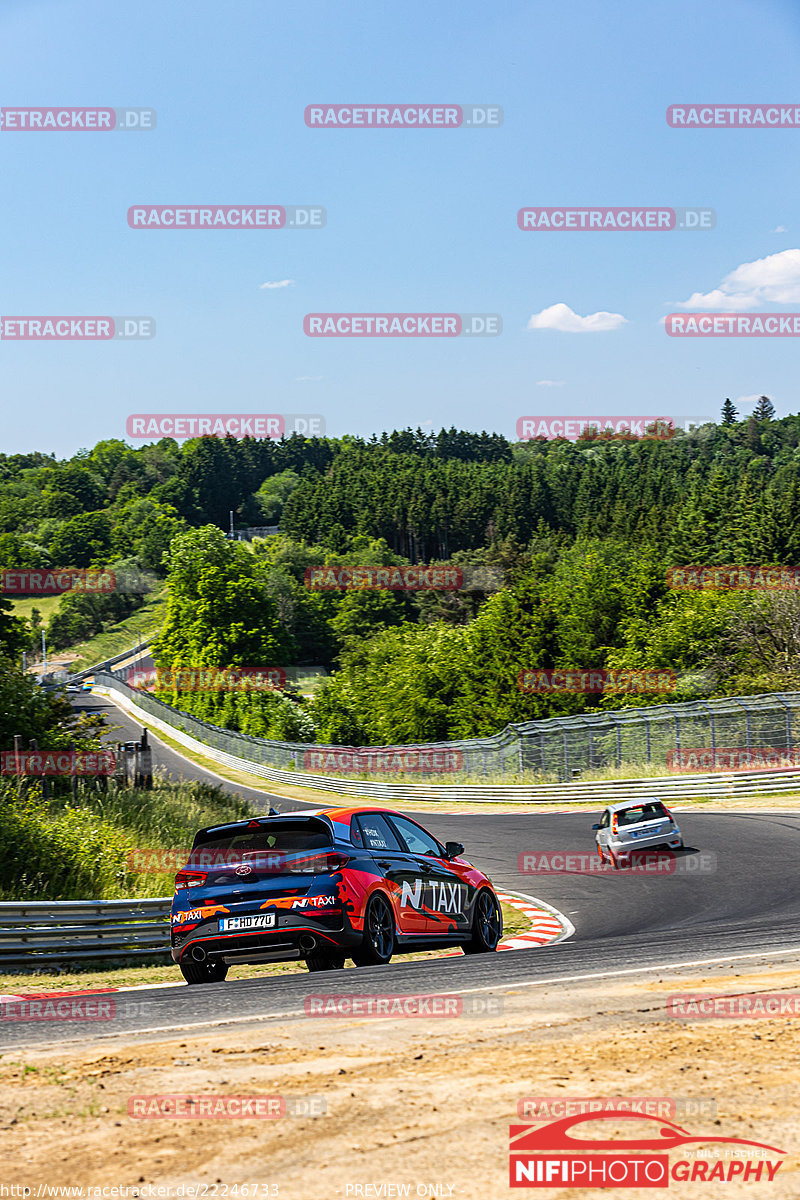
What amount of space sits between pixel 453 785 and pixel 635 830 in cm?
2372

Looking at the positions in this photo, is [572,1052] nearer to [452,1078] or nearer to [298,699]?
[452,1078]

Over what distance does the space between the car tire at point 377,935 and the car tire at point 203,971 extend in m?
1.23

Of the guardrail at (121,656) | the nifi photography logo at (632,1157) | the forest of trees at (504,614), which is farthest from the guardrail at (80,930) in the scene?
the guardrail at (121,656)

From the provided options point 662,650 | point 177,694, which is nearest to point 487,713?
point 662,650

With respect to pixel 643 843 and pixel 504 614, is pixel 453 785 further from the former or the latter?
pixel 504 614

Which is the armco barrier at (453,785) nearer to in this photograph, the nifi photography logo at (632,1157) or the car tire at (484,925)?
the car tire at (484,925)

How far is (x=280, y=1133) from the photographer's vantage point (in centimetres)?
434

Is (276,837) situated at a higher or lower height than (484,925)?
higher

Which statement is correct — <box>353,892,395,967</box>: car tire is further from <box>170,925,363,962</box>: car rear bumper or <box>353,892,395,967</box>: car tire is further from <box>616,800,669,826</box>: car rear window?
<box>616,800,669,826</box>: car rear window

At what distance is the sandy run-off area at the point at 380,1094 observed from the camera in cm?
391

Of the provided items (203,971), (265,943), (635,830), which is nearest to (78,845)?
(203,971)

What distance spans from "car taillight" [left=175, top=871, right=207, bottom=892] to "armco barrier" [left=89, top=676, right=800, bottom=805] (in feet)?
80.2

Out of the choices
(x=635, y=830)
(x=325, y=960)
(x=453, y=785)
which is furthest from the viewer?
(x=453, y=785)

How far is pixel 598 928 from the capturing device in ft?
49.3
